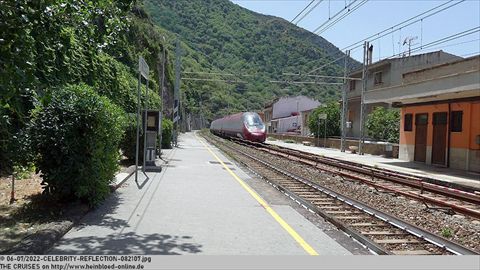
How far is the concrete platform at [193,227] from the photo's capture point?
6621mm

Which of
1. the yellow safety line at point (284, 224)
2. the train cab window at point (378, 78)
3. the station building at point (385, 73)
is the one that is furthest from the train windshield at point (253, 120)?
the yellow safety line at point (284, 224)

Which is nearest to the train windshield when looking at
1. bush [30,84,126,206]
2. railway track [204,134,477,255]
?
railway track [204,134,477,255]

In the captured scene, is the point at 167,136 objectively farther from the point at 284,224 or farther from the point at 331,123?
the point at 331,123

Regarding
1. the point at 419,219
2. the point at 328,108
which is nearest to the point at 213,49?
the point at 328,108

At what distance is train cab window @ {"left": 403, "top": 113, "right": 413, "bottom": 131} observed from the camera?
2809cm

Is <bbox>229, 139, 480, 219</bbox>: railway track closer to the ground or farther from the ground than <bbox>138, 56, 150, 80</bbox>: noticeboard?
closer to the ground

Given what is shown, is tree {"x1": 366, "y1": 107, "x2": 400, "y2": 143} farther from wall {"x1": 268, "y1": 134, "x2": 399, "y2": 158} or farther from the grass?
the grass

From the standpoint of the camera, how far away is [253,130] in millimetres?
44219

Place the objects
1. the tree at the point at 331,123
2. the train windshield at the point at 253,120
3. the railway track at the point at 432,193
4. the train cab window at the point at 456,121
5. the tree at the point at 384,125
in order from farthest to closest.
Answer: the tree at the point at 331,123, the train windshield at the point at 253,120, the tree at the point at 384,125, the train cab window at the point at 456,121, the railway track at the point at 432,193

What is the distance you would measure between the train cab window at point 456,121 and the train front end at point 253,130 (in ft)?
71.7

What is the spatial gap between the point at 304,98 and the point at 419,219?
300ft

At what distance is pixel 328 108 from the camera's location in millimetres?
52094

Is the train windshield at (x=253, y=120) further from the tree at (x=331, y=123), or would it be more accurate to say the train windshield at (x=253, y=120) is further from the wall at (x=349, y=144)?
the tree at (x=331, y=123)

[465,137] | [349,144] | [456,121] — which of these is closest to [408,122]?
[456,121]
